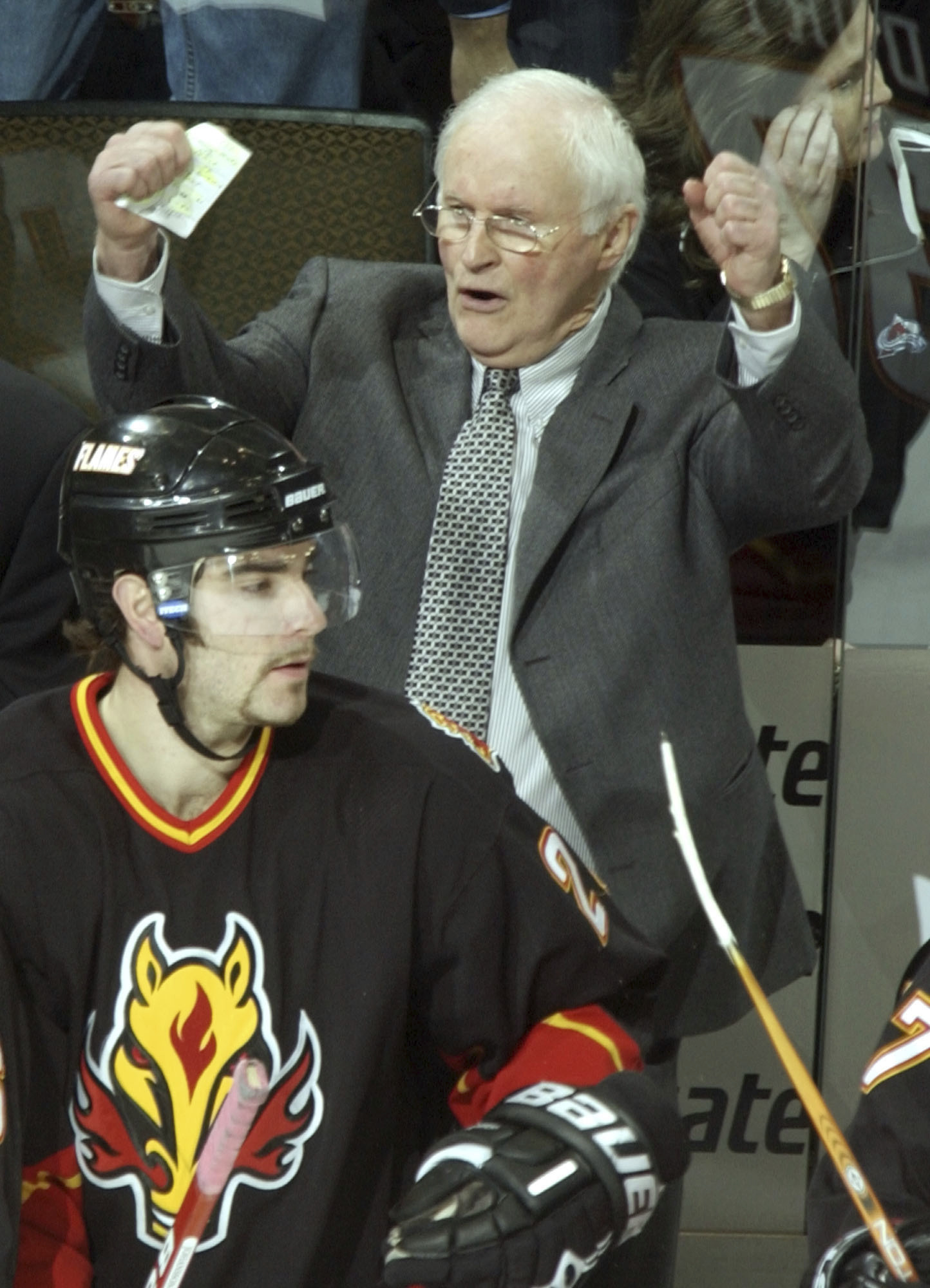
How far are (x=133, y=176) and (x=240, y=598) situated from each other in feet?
1.61

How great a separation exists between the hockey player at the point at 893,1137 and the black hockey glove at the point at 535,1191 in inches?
5.4

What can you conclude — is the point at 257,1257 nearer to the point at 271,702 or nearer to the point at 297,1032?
the point at 297,1032

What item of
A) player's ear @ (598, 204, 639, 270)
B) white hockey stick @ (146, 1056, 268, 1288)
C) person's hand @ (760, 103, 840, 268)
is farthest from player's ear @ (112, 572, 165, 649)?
person's hand @ (760, 103, 840, 268)

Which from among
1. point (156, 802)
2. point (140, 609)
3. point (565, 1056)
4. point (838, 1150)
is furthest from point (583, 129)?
point (838, 1150)

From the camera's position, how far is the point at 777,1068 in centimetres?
262

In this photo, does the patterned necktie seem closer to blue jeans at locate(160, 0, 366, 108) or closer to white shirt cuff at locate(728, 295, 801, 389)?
white shirt cuff at locate(728, 295, 801, 389)

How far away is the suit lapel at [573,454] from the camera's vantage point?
199cm

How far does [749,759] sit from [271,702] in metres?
0.76

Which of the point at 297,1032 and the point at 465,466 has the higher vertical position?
the point at 465,466

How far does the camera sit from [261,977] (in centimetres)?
154

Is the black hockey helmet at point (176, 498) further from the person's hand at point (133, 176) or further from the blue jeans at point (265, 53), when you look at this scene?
the blue jeans at point (265, 53)

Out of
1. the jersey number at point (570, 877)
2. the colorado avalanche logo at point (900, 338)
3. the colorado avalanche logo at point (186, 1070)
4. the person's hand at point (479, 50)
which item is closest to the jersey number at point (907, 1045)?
the jersey number at point (570, 877)

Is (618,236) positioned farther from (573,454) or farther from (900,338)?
(900,338)

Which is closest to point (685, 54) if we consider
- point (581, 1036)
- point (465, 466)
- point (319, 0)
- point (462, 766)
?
point (319, 0)
